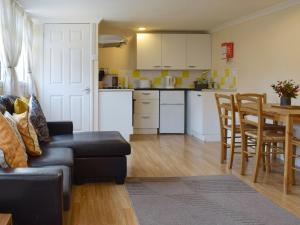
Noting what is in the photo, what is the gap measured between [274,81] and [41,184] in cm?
418

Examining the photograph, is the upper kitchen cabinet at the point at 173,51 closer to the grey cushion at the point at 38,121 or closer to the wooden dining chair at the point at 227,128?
the wooden dining chair at the point at 227,128

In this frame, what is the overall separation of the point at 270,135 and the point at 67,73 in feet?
12.4

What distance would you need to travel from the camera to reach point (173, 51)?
7.95 meters

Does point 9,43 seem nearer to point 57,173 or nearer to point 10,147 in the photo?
point 10,147

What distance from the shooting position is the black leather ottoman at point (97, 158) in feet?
12.8

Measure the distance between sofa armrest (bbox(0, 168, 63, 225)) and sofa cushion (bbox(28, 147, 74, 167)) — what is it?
0.77 m

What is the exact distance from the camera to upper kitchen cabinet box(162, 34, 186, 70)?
26.0ft

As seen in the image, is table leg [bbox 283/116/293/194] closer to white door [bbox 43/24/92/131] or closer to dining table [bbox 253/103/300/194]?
dining table [bbox 253/103/300/194]

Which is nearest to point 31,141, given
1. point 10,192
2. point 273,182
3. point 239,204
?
point 10,192

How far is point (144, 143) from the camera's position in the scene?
672 cm

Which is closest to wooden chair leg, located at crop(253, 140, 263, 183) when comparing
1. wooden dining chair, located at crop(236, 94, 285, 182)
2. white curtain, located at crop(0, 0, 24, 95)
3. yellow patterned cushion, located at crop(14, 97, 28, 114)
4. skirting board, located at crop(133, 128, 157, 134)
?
wooden dining chair, located at crop(236, 94, 285, 182)

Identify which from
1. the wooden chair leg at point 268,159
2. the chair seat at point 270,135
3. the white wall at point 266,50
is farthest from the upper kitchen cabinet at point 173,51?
the chair seat at point 270,135

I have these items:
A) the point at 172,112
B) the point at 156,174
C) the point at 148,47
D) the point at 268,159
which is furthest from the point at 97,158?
the point at 148,47

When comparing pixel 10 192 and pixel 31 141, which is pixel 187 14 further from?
pixel 10 192
